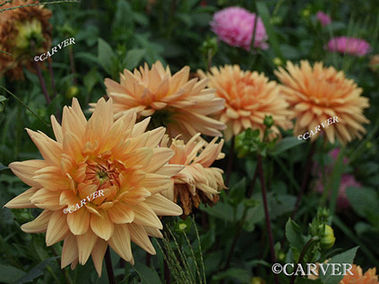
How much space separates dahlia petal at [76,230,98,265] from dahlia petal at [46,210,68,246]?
2cm

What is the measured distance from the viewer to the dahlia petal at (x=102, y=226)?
629 mm

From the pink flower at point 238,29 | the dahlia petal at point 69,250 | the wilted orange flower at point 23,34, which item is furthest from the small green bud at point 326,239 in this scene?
the pink flower at point 238,29

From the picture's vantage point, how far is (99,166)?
26.8 inches

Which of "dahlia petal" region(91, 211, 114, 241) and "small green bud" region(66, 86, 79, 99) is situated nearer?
"dahlia petal" region(91, 211, 114, 241)

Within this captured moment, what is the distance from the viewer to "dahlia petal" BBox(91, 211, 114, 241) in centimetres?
63

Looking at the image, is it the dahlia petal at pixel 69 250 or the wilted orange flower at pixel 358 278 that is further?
the wilted orange flower at pixel 358 278

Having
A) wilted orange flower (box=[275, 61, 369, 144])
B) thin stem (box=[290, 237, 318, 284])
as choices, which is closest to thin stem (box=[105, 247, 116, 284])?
thin stem (box=[290, 237, 318, 284])

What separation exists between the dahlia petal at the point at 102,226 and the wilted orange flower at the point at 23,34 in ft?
2.00

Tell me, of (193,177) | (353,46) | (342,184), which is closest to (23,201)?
(193,177)

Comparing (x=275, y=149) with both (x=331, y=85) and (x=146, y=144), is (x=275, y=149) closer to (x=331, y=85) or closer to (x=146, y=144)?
(x=331, y=85)

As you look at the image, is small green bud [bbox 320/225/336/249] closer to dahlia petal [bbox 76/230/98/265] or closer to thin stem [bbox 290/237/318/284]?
thin stem [bbox 290/237/318/284]

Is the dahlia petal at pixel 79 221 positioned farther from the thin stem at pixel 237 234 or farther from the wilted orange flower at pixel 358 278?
the thin stem at pixel 237 234

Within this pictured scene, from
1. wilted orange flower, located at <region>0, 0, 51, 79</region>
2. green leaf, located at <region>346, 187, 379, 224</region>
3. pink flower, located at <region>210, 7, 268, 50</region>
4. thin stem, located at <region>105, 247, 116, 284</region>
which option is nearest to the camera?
thin stem, located at <region>105, 247, 116, 284</region>

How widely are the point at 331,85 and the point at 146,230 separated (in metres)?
0.82
